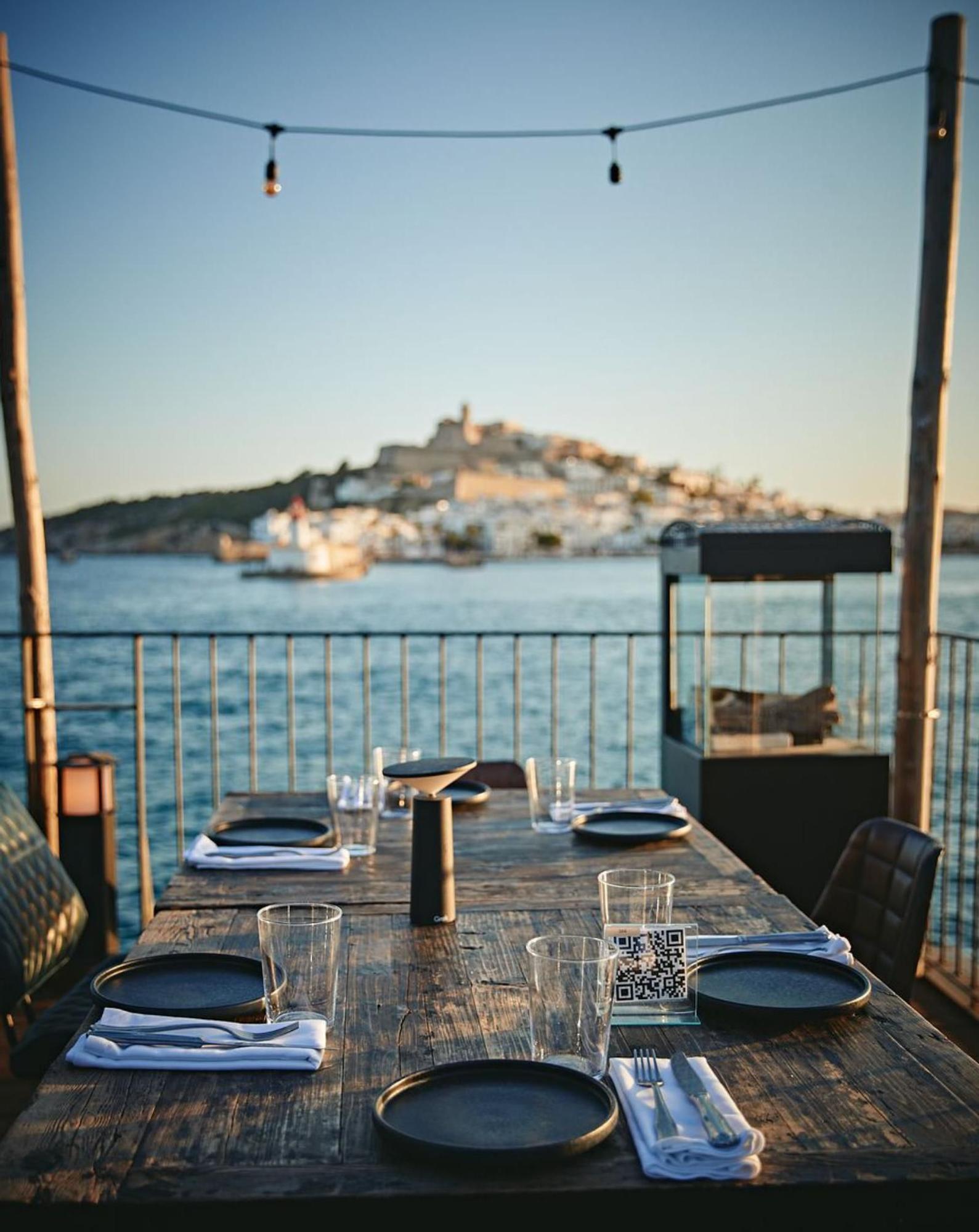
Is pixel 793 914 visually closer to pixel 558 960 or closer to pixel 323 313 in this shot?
pixel 558 960

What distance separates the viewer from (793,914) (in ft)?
6.98

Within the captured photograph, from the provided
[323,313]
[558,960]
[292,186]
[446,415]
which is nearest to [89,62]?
[292,186]

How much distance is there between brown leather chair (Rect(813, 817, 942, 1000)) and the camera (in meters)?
2.45

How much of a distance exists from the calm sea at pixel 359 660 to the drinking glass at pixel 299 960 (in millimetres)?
2562

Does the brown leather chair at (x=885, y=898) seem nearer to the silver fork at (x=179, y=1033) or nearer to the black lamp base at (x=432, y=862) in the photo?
the black lamp base at (x=432, y=862)

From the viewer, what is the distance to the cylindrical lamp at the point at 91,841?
4.11 m

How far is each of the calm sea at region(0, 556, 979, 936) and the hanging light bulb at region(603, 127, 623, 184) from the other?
163 centimetres

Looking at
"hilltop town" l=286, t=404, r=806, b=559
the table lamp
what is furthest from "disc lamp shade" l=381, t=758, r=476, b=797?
"hilltop town" l=286, t=404, r=806, b=559

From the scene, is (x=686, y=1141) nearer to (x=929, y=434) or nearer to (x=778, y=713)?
(x=778, y=713)

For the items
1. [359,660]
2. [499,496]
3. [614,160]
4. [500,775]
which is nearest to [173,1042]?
[500,775]

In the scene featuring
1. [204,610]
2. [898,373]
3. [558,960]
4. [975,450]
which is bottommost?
[204,610]

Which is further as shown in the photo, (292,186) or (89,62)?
(292,186)

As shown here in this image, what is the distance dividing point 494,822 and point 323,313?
25.5 metres

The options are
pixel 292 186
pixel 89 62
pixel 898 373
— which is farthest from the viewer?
pixel 898 373
